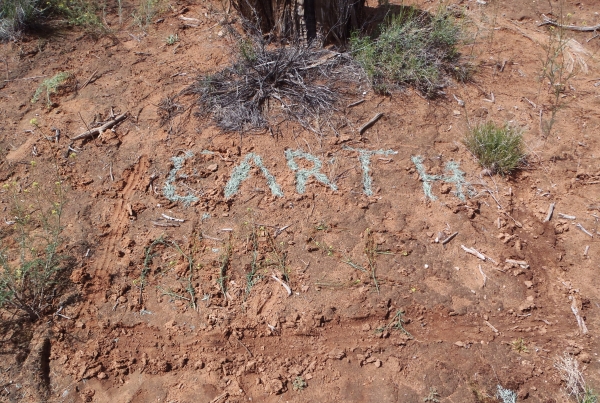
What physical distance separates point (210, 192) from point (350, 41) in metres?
1.73

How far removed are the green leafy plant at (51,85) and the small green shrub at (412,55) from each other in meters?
2.20

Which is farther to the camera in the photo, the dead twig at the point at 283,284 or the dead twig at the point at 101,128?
the dead twig at the point at 101,128

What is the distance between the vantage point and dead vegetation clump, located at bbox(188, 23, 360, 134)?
3.80 m

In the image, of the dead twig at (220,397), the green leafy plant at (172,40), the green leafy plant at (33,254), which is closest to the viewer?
the dead twig at (220,397)

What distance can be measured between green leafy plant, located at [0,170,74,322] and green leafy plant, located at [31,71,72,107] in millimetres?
862

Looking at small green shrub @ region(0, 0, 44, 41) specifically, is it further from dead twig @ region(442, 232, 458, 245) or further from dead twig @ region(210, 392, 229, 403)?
dead twig @ region(442, 232, 458, 245)

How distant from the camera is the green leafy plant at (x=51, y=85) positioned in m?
4.05

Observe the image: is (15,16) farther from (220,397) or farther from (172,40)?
(220,397)

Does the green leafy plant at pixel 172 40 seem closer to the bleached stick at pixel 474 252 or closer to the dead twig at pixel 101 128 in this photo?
the dead twig at pixel 101 128

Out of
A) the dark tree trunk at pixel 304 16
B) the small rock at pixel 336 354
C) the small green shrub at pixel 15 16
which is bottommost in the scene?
the small rock at pixel 336 354

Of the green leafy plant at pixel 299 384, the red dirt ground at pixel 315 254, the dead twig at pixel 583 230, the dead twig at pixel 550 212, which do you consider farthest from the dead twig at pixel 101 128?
the dead twig at pixel 583 230

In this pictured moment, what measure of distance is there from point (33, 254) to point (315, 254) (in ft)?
5.22

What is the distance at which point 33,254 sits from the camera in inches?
122

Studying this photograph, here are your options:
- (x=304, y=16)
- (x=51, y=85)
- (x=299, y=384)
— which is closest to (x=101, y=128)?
(x=51, y=85)
